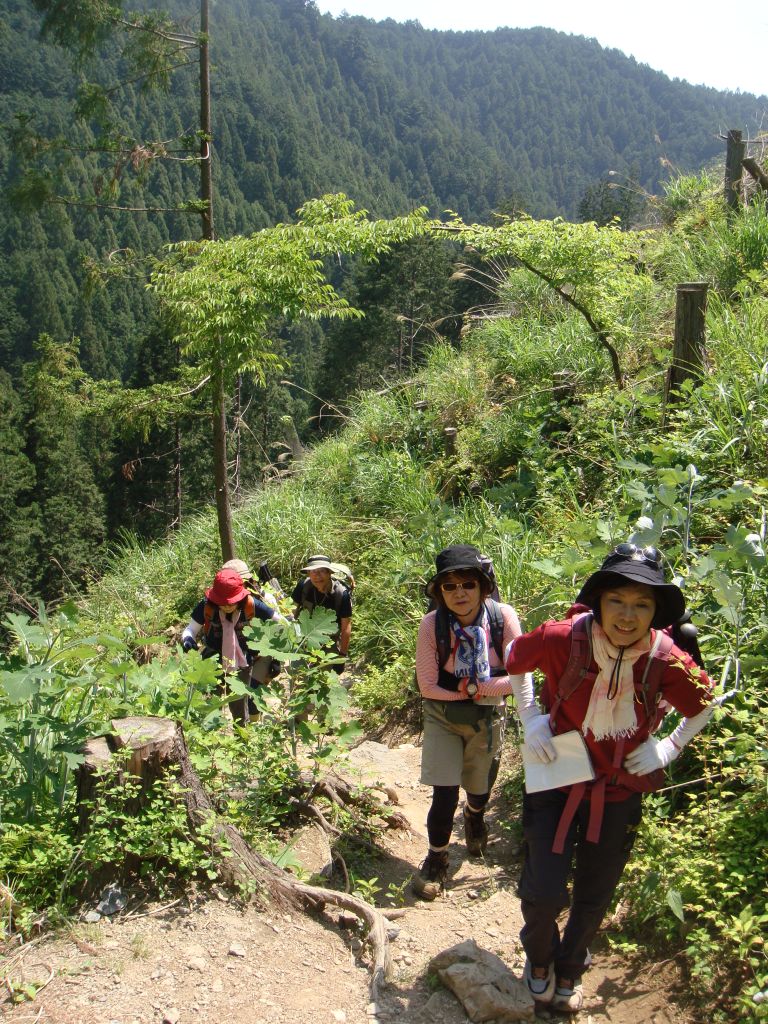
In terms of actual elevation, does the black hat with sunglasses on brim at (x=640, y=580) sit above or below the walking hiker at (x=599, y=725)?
above

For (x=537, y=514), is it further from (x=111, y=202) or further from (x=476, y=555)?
(x=111, y=202)

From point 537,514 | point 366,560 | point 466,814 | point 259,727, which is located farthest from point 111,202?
point 466,814

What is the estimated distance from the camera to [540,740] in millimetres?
2527

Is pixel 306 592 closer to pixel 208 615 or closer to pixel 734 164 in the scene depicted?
pixel 208 615

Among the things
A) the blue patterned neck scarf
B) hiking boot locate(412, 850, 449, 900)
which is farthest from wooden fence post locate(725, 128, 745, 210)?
hiking boot locate(412, 850, 449, 900)

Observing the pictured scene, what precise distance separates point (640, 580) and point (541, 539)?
3474 mm

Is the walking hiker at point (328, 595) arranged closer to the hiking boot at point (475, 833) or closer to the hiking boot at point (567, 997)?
the hiking boot at point (475, 833)

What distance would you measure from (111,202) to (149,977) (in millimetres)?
7057

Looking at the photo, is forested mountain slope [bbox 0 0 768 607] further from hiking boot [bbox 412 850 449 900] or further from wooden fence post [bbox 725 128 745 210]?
hiking boot [bbox 412 850 449 900]

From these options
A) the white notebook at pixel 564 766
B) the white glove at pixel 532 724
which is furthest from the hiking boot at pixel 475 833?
the white notebook at pixel 564 766

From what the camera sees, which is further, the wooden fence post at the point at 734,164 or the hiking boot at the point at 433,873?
the wooden fence post at the point at 734,164

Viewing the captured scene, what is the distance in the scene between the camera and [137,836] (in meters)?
2.84

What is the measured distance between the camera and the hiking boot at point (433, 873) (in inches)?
137

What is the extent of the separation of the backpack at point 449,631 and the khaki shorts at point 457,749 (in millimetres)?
232
